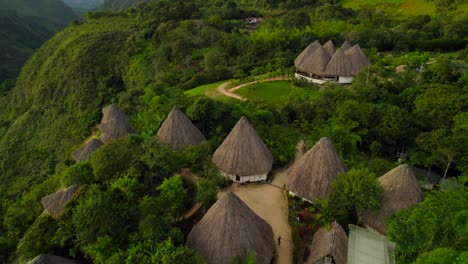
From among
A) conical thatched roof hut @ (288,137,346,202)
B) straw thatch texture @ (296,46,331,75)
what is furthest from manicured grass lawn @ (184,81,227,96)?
conical thatched roof hut @ (288,137,346,202)

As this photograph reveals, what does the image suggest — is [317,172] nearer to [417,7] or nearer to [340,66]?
[340,66]

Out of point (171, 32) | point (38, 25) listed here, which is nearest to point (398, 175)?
point (171, 32)

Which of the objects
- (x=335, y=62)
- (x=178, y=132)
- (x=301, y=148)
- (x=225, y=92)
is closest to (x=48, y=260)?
(x=178, y=132)

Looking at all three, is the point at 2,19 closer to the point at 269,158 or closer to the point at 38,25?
the point at 38,25

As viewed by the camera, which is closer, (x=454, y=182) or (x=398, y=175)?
(x=398, y=175)

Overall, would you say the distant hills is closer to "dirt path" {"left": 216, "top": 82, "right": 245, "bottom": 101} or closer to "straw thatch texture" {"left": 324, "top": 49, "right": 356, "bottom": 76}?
"dirt path" {"left": 216, "top": 82, "right": 245, "bottom": 101}

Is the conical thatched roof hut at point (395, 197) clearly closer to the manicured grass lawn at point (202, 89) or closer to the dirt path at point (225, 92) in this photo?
the dirt path at point (225, 92)

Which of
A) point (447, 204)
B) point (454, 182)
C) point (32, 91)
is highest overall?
point (447, 204)

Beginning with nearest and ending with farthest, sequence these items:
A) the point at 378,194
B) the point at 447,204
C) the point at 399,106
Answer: the point at 447,204 < the point at 378,194 < the point at 399,106
